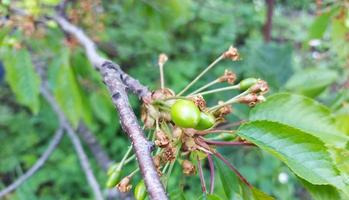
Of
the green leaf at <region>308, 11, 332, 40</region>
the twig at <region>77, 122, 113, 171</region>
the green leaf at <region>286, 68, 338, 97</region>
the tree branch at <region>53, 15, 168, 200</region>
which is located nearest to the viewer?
the tree branch at <region>53, 15, 168, 200</region>

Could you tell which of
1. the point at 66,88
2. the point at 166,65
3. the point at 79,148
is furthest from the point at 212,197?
the point at 166,65

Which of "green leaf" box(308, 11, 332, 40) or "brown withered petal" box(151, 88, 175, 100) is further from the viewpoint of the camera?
"green leaf" box(308, 11, 332, 40)

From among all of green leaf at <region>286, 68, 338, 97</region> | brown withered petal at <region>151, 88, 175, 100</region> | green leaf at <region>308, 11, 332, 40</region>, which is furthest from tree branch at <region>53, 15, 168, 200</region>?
green leaf at <region>308, 11, 332, 40</region>

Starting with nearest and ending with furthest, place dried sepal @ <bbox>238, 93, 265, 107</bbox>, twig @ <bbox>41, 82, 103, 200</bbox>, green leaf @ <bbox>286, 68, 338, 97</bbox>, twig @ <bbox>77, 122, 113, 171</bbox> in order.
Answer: dried sepal @ <bbox>238, 93, 265, 107</bbox> → green leaf @ <bbox>286, 68, 338, 97</bbox> → twig @ <bbox>41, 82, 103, 200</bbox> → twig @ <bbox>77, 122, 113, 171</bbox>

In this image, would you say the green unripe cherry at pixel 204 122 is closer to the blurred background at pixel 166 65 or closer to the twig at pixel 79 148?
the blurred background at pixel 166 65

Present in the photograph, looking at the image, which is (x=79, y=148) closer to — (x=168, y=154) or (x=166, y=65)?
(x=166, y=65)

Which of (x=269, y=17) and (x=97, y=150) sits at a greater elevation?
(x=269, y=17)

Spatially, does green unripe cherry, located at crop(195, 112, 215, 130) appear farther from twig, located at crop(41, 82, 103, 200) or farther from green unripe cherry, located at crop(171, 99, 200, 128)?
twig, located at crop(41, 82, 103, 200)
